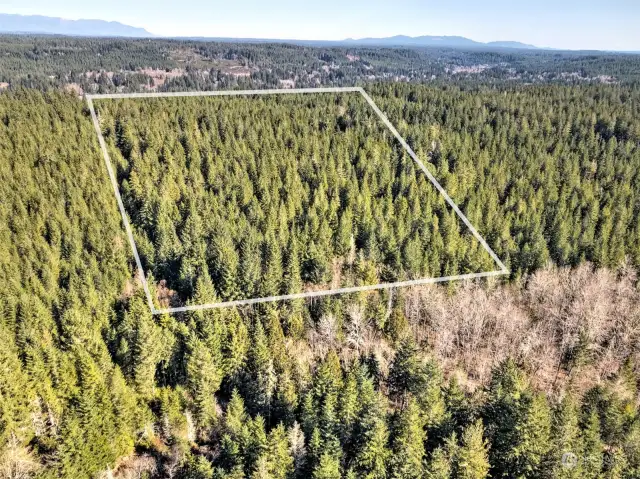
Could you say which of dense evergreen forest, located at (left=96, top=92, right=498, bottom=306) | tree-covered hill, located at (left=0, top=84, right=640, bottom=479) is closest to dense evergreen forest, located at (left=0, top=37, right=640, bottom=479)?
tree-covered hill, located at (left=0, top=84, right=640, bottom=479)

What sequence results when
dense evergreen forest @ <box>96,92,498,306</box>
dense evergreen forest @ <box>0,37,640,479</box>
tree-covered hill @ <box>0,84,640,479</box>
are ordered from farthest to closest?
dense evergreen forest @ <box>96,92,498,306</box>, dense evergreen forest @ <box>0,37,640,479</box>, tree-covered hill @ <box>0,84,640,479</box>

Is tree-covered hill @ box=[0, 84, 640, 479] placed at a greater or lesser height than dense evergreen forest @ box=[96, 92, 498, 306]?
lesser

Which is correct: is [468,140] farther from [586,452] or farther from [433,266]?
[586,452]

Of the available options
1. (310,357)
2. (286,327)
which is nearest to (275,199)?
(286,327)

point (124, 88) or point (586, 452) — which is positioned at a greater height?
point (124, 88)

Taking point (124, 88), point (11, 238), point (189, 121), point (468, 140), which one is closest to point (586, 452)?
point (189, 121)

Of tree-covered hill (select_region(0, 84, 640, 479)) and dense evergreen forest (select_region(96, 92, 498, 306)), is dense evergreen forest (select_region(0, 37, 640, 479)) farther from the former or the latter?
dense evergreen forest (select_region(96, 92, 498, 306))

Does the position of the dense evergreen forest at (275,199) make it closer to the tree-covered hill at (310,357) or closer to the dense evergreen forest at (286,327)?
the dense evergreen forest at (286,327)

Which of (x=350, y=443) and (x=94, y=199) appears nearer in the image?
(x=350, y=443)
